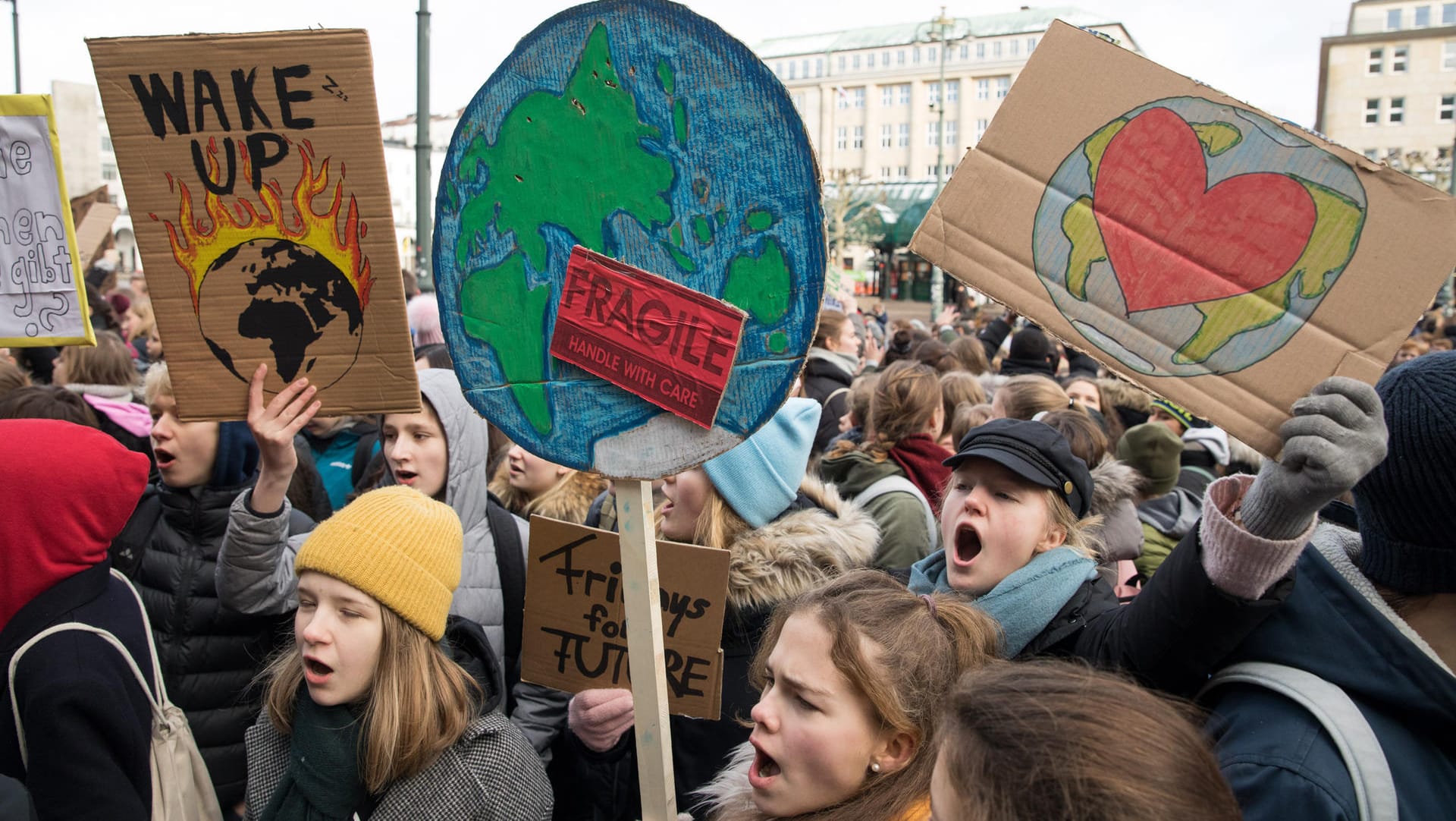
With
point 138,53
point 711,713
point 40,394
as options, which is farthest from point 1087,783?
point 40,394

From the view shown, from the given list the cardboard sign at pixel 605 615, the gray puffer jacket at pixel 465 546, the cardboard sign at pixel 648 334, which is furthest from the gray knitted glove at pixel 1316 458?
the gray puffer jacket at pixel 465 546

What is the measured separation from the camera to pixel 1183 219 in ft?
5.15

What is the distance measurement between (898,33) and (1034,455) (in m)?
81.7

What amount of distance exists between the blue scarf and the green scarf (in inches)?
52.6

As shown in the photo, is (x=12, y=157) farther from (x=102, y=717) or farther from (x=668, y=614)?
(x=668, y=614)

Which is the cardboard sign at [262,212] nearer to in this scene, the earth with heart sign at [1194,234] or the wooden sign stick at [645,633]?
the wooden sign stick at [645,633]

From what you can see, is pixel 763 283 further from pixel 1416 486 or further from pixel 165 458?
pixel 165 458

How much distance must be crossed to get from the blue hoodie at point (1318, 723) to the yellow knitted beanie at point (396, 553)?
5.16ft

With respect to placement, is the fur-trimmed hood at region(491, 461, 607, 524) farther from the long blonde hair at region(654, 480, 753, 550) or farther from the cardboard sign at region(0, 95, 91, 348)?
the cardboard sign at region(0, 95, 91, 348)

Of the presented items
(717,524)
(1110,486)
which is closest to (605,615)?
(717,524)

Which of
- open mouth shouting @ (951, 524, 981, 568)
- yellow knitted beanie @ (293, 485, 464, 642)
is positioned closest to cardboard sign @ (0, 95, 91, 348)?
yellow knitted beanie @ (293, 485, 464, 642)

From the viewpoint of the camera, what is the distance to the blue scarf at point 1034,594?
2.07 meters

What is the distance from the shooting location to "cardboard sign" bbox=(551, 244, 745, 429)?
5.22 ft

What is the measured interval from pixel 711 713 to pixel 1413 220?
161 centimetres
